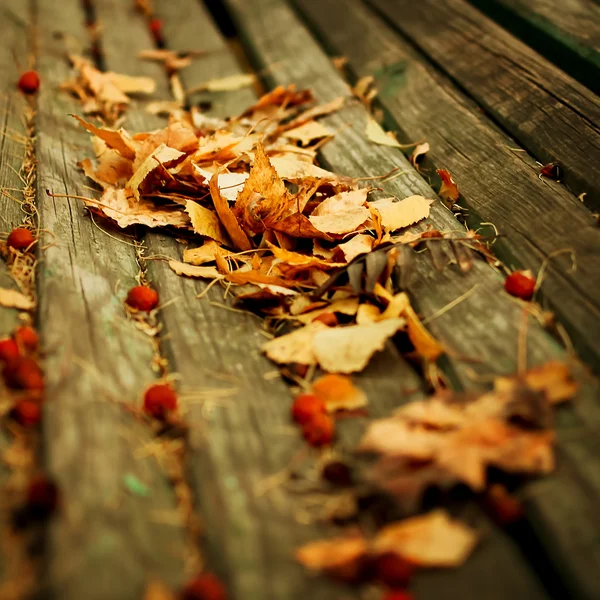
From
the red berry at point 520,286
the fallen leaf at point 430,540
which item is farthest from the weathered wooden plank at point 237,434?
the red berry at point 520,286

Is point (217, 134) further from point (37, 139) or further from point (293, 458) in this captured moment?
point (293, 458)

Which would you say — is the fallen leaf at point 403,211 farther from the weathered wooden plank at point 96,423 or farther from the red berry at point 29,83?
the red berry at point 29,83

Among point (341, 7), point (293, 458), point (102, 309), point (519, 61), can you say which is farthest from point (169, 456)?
point (341, 7)

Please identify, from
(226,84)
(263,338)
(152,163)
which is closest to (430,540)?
(263,338)

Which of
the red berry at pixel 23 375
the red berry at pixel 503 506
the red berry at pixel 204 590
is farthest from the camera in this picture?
the red berry at pixel 23 375

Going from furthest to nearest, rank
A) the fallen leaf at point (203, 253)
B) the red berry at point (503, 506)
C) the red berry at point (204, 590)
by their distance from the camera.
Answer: the fallen leaf at point (203, 253) → the red berry at point (503, 506) → the red berry at point (204, 590)

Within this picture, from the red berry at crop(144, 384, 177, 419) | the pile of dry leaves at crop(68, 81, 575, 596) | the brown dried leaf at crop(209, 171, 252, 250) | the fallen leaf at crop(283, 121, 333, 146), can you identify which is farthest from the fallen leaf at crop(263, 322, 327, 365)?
the fallen leaf at crop(283, 121, 333, 146)

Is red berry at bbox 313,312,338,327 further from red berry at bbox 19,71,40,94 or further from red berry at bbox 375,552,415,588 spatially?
red berry at bbox 19,71,40,94
